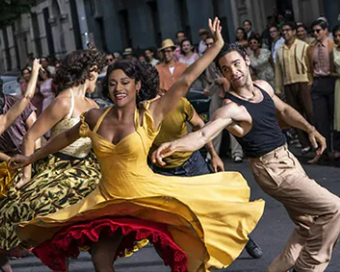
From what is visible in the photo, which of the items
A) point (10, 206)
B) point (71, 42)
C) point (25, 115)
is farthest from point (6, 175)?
point (71, 42)

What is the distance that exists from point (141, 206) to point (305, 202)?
53.0 inches

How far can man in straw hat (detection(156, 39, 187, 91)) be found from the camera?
15459 mm

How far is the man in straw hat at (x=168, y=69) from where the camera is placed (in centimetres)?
Answer: 1546

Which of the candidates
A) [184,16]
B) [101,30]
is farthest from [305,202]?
[101,30]

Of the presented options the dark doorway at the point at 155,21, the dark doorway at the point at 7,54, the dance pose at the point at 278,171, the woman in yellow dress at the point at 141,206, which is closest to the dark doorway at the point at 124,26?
the dark doorway at the point at 155,21

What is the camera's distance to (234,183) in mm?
6902

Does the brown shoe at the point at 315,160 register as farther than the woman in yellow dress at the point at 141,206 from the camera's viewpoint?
Yes

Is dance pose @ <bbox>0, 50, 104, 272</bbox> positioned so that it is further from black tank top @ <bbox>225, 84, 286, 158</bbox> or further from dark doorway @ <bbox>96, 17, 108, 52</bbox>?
dark doorway @ <bbox>96, 17, 108, 52</bbox>

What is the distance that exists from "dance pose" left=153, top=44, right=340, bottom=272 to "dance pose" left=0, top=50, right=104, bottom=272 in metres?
1.54

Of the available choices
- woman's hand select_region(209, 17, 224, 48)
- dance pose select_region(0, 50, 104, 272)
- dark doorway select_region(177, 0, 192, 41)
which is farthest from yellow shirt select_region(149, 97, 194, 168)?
dark doorway select_region(177, 0, 192, 41)

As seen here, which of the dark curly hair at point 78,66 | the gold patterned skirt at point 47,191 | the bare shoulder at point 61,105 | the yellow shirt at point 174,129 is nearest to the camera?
the gold patterned skirt at point 47,191

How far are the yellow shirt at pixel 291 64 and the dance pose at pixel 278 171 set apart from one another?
28.2ft

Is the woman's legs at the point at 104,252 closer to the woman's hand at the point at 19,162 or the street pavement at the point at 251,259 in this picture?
the woman's hand at the point at 19,162

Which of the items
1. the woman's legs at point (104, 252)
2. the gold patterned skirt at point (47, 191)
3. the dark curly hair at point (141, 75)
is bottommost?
the woman's legs at point (104, 252)
